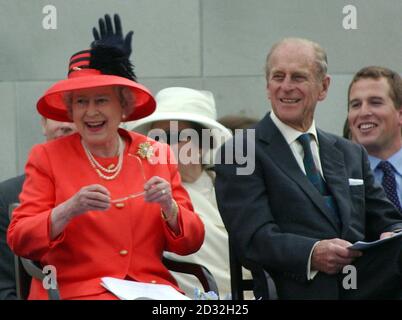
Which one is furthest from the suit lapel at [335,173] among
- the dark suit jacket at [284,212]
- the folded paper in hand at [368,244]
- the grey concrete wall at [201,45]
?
the grey concrete wall at [201,45]

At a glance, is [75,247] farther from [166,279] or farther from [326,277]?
[326,277]

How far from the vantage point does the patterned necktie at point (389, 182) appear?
5895 millimetres

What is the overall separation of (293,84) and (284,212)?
2.04 ft

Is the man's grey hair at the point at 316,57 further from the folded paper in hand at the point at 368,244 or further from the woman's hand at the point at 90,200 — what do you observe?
the woman's hand at the point at 90,200

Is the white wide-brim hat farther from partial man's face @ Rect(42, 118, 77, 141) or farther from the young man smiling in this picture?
the young man smiling

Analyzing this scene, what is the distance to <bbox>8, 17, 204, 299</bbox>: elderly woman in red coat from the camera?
475 centimetres

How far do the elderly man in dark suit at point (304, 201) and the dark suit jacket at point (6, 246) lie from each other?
3.44ft

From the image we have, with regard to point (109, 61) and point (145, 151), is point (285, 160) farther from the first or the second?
point (109, 61)

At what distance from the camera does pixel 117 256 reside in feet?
15.9

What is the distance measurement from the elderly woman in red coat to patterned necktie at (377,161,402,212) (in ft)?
4.20

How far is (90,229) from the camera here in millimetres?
4836

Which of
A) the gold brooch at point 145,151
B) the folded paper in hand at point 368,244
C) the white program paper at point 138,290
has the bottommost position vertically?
the white program paper at point 138,290

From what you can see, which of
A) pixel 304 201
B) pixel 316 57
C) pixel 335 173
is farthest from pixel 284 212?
pixel 316 57
